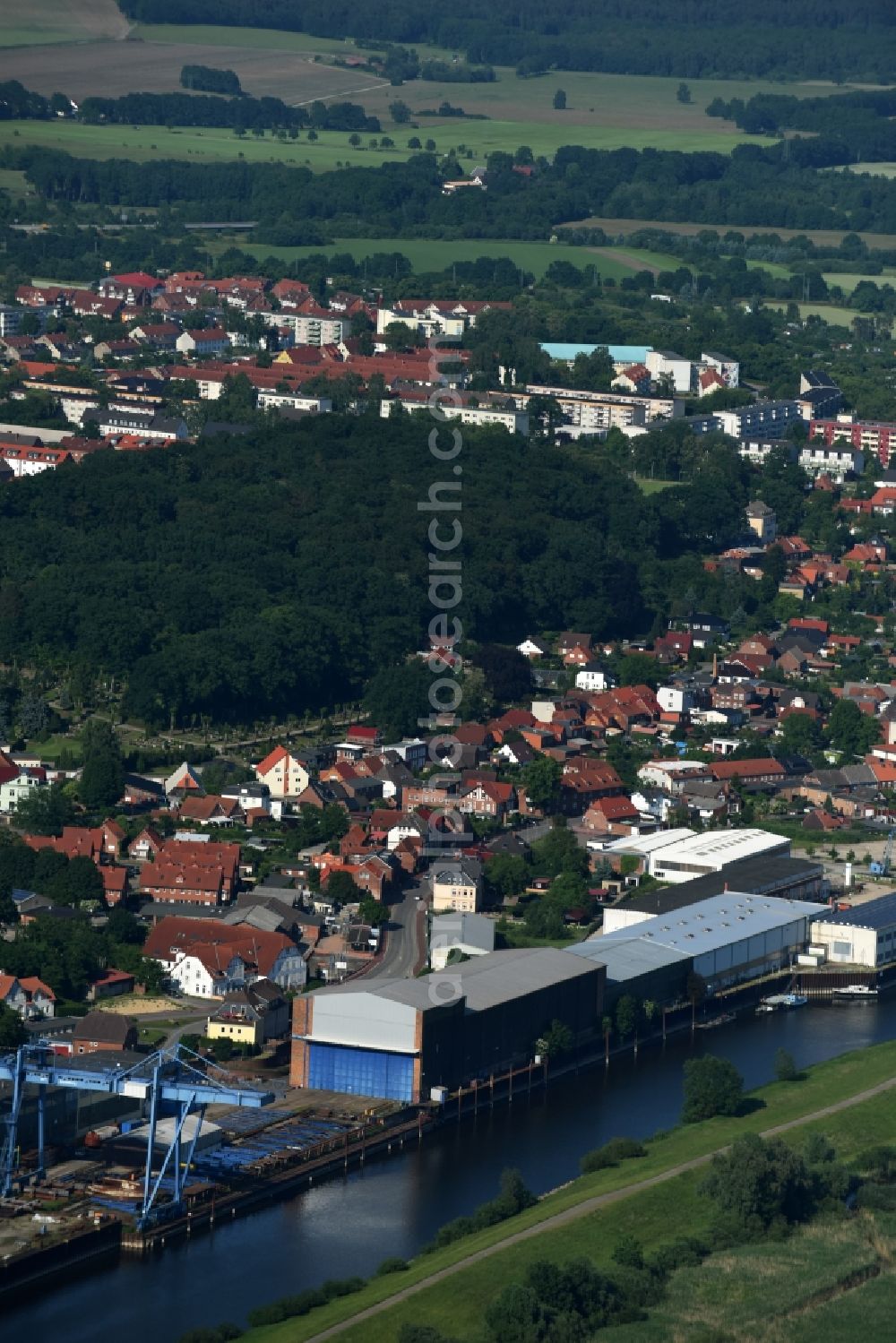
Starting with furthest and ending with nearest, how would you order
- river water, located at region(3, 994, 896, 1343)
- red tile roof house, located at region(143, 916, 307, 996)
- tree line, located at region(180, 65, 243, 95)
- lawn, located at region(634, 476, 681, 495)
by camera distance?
tree line, located at region(180, 65, 243, 95) < lawn, located at region(634, 476, 681, 495) < red tile roof house, located at region(143, 916, 307, 996) < river water, located at region(3, 994, 896, 1343)

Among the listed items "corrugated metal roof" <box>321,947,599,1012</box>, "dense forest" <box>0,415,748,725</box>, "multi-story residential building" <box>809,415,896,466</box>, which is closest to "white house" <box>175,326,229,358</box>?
"dense forest" <box>0,415,748,725</box>

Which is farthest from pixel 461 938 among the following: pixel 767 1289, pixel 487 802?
pixel 767 1289

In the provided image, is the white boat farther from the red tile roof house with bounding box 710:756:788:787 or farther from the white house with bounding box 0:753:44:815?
the white house with bounding box 0:753:44:815

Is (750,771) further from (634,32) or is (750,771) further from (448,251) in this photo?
(634,32)

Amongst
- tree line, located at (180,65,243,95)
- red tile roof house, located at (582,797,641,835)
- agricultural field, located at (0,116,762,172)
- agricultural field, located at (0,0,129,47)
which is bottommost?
red tile roof house, located at (582,797,641,835)

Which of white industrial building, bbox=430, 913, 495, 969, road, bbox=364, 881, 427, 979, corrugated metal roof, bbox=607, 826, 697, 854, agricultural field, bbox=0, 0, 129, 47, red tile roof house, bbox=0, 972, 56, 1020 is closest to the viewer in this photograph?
red tile roof house, bbox=0, 972, 56, 1020

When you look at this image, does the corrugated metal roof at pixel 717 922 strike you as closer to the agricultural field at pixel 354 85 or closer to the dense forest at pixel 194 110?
the agricultural field at pixel 354 85

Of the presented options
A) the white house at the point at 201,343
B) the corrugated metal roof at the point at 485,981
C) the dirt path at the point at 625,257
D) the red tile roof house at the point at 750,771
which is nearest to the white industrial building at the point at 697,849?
the red tile roof house at the point at 750,771

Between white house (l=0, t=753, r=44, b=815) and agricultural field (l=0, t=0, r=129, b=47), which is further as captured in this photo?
agricultural field (l=0, t=0, r=129, b=47)
